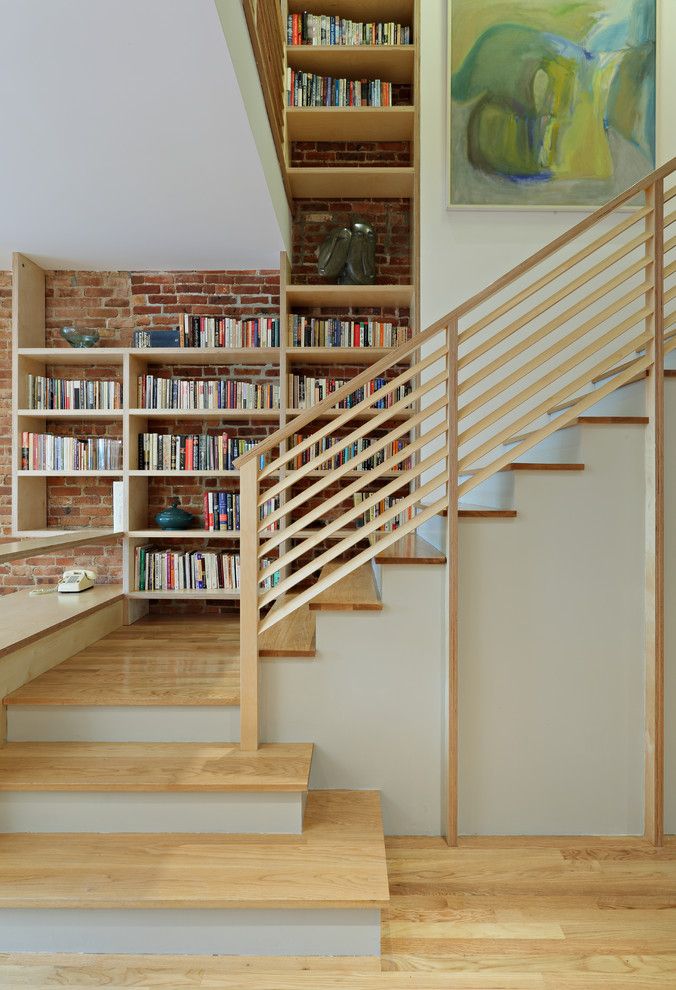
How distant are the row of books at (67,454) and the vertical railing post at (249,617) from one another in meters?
2.38

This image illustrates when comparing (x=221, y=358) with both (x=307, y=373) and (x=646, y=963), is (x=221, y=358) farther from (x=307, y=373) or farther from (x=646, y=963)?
(x=646, y=963)

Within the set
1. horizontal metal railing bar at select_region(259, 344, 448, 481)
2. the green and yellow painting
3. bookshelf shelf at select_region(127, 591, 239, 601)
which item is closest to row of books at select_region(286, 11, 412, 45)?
the green and yellow painting

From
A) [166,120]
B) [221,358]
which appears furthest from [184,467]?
[166,120]

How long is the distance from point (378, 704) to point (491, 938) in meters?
0.87

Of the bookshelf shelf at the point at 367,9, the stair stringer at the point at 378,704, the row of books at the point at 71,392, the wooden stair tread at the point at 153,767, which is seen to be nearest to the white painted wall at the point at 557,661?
the stair stringer at the point at 378,704

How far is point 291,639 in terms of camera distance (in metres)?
2.99

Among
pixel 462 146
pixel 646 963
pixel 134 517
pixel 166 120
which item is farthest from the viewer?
pixel 134 517

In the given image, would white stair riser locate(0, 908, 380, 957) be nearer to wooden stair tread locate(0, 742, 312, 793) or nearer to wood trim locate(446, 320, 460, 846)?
wooden stair tread locate(0, 742, 312, 793)

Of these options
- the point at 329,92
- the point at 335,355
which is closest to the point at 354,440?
the point at 335,355

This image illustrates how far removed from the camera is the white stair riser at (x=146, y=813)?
2.47 m

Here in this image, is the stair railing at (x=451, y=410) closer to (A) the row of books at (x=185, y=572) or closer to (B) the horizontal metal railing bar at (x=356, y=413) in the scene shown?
(B) the horizontal metal railing bar at (x=356, y=413)

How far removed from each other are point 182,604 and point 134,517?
754 millimetres

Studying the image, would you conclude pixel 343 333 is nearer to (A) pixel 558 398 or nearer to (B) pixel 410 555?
(A) pixel 558 398

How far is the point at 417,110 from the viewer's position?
4566 mm
